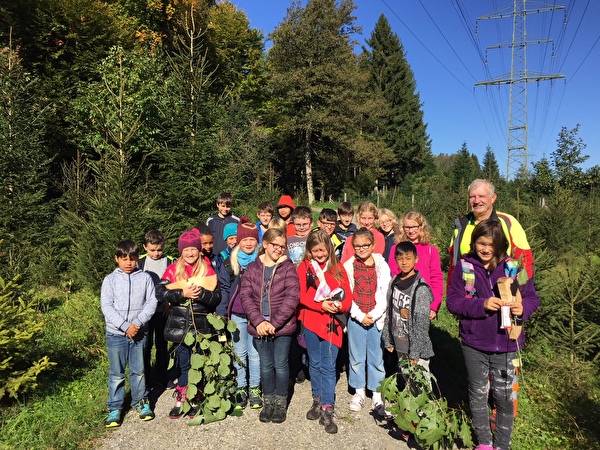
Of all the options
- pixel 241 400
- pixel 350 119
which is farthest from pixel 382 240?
pixel 350 119

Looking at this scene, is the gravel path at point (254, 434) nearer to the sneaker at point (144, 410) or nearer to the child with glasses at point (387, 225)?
the sneaker at point (144, 410)

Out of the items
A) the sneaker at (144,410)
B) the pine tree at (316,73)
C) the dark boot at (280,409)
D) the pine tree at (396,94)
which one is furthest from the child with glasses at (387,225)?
the pine tree at (396,94)

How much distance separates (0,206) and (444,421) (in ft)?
28.3

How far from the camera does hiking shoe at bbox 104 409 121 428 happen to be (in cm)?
365

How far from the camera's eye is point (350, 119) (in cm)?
2873

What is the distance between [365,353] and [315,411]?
2.61 feet

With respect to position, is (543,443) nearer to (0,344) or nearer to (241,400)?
(241,400)

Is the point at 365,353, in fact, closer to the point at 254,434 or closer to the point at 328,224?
the point at 254,434

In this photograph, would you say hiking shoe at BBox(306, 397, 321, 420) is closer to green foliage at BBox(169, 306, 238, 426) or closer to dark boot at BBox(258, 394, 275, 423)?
dark boot at BBox(258, 394, 275, 423)

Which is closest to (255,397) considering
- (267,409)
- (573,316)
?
(267,409)

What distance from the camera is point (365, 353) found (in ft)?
13.1

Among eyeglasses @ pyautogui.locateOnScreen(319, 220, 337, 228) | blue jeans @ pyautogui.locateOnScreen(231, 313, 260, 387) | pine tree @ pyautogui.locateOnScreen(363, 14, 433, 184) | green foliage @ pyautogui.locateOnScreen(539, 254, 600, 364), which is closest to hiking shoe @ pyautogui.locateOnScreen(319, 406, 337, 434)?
blue jeans @ pyautogui.locateOnScreen(231, 313, 260, 387)

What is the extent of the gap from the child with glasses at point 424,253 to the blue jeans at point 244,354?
1834mm

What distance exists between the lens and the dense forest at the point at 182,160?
496cm
